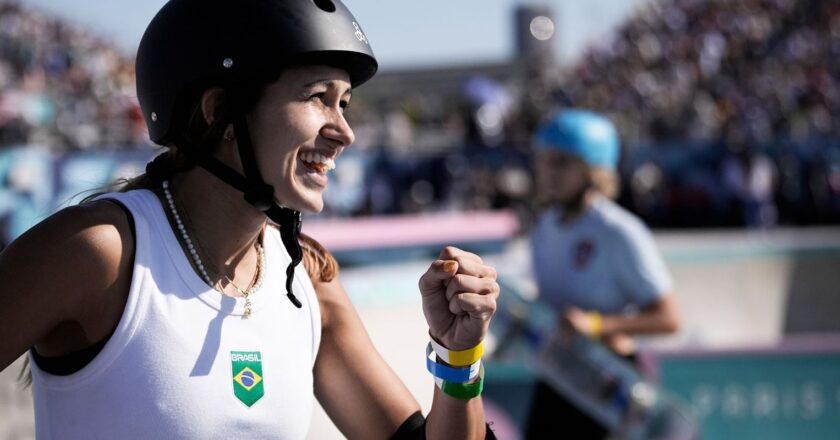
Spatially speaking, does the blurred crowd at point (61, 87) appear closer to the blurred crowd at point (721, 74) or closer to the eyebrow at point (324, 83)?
the blurred crowd at point (721, 74)

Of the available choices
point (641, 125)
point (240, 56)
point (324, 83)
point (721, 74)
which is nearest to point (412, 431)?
point (324, 83)

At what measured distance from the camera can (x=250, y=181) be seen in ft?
6.24

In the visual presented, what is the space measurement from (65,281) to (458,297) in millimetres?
727

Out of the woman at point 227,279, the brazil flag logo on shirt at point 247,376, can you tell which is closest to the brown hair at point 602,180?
the woman at point 227,279

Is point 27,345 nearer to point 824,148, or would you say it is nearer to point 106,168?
point 106,168

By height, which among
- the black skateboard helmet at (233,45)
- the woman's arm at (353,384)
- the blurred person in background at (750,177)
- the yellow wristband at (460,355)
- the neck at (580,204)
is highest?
the black skateboard helmet at (233,45)

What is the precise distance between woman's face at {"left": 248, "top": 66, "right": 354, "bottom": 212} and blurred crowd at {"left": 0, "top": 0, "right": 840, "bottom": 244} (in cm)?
1066

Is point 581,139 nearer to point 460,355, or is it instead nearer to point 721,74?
point 460,355

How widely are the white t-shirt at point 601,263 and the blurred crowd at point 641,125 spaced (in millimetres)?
8932

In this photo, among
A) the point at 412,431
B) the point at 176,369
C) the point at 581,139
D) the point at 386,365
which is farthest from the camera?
the point at 581,139

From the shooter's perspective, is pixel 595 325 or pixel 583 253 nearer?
pixel 595 325

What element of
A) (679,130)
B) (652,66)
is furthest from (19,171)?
(652,66)

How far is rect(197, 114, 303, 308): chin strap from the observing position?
1.89 metres

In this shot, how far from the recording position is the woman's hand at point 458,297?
185 centimetres
